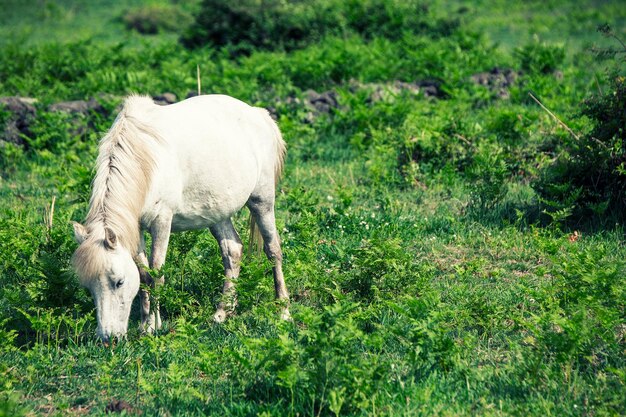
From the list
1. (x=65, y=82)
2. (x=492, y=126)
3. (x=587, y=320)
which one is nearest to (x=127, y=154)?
(x=587, y=320)

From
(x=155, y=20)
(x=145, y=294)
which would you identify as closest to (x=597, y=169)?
(x=145, y=294)

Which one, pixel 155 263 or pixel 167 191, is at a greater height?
pixel 167 191

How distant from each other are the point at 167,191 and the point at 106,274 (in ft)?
2.97

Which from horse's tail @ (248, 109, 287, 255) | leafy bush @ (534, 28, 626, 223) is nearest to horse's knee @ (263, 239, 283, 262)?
horse's tail @ (248, 109, 287, 255)

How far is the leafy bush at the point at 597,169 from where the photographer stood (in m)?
7.97

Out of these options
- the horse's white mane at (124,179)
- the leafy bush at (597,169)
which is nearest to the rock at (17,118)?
the horse's white mane at (124,179)

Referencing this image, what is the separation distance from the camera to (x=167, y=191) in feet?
19.3

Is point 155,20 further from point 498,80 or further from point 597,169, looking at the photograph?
point 597,169

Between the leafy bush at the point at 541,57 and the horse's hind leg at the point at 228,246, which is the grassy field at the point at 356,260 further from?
the horse's hind leg at the point at 228,246

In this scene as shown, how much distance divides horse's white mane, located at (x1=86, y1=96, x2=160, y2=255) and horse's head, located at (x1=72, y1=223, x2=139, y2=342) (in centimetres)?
9

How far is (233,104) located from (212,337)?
2.21 metres

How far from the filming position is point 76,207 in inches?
Result: 334

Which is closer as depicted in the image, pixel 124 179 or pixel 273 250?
pixel 124 179

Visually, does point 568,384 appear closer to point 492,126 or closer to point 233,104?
point 233,104
